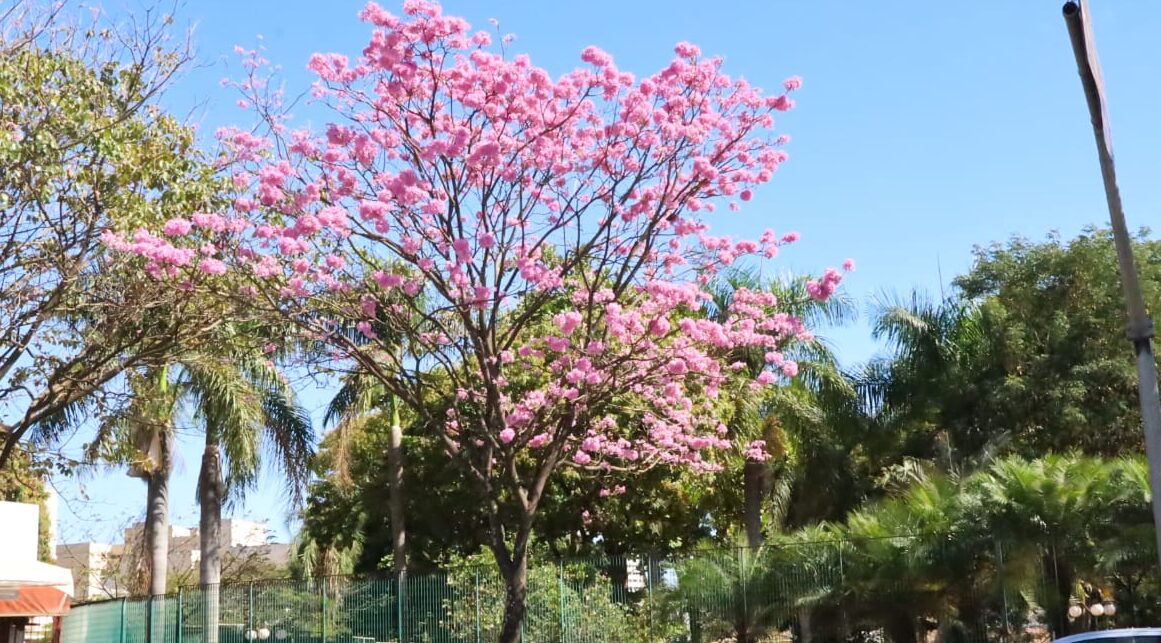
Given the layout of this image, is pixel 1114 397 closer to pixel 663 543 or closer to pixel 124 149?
pixel 663 543

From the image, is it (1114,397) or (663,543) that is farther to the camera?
(663,543)

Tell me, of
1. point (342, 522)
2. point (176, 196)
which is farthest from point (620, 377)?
point (342, 522)

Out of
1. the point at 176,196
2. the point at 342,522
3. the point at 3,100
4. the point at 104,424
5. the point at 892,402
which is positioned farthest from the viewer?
the point at 342,522

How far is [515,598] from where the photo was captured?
589 inches

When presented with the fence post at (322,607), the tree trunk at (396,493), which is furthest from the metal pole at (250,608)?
the tree trunk at (396,493)

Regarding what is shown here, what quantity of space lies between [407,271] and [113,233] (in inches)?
162

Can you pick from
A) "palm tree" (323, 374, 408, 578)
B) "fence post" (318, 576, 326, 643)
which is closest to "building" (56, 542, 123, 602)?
"palm tree" (323, 374, 408, 578)

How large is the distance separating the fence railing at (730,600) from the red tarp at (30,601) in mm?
6790

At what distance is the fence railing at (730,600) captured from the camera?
17.7 meters

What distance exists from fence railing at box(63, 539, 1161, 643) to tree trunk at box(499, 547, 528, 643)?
537 cm

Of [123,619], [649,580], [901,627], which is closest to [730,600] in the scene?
[649,580]

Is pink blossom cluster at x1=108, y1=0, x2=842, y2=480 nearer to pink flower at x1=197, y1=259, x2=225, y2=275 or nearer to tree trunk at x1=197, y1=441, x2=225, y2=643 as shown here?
pink flower at x1=197, y1=259, x2=225, y2=275

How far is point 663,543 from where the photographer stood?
31797mm

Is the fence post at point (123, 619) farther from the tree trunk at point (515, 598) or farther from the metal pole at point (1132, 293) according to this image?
the metal pole at point (1132, 293)
